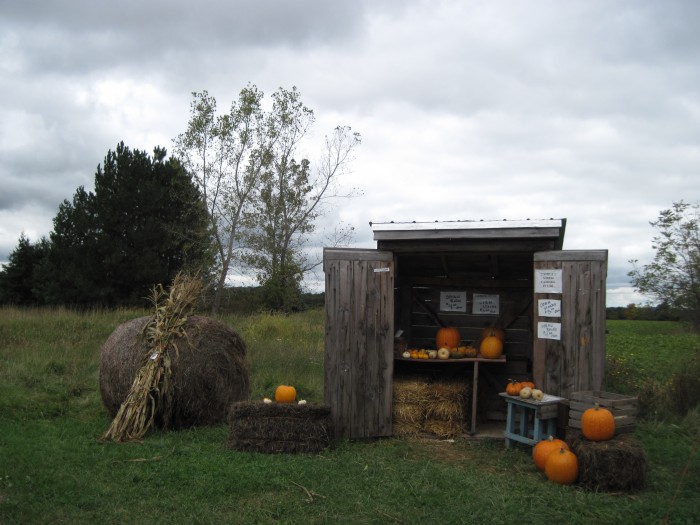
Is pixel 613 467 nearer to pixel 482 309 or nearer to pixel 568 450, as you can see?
pixel 568 450

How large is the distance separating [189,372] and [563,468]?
4663 millimetres

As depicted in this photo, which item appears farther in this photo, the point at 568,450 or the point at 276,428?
the point at 276,428

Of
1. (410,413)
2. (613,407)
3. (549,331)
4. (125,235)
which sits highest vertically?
(125,235)

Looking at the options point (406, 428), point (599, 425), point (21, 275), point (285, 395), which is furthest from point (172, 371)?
point (21, 275)

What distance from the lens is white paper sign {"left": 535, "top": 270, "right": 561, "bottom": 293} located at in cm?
721

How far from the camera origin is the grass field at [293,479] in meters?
4.96

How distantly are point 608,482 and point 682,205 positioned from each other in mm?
8989

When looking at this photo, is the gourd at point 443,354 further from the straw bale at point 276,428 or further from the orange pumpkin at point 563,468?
the orange pumpkin at point 563,468

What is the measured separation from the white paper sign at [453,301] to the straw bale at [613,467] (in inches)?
147

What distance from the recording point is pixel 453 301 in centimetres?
948

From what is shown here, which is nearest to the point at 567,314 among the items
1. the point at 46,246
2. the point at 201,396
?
the point at 201,396

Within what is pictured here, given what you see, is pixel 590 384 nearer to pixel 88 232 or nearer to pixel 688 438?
pixel 688 438

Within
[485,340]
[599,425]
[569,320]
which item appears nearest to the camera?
[599,425]

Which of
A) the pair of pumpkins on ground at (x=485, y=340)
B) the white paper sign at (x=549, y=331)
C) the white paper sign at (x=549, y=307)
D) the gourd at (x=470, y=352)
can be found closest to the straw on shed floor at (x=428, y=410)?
the gourd at (x=470, y=352)
